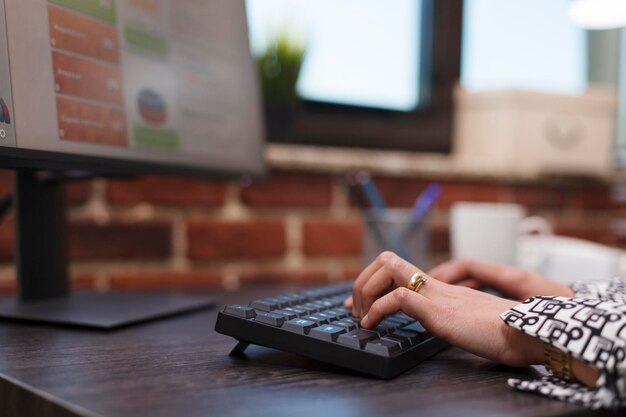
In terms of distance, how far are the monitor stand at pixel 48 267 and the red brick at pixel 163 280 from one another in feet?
0.76

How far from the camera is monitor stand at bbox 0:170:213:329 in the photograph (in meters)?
0.63

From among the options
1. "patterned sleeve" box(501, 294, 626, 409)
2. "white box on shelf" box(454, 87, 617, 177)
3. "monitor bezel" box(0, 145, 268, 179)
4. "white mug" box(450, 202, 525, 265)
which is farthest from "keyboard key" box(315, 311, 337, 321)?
"white box on shelf" box(454, 87, 617, 177)

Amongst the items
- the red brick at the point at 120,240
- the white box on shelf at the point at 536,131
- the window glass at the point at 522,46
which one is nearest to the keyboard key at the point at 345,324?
the red brick at the point at 120,240

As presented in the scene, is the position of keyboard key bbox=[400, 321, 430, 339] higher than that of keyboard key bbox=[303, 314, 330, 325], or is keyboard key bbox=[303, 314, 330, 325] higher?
keyboard key bbox=[303, 314, 330, 325]

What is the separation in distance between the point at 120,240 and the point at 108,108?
1.21 ft

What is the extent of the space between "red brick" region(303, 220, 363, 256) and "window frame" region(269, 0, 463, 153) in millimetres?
174

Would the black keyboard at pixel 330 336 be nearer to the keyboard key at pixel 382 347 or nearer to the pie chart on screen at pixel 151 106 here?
the keyboard key at pixel 382 347

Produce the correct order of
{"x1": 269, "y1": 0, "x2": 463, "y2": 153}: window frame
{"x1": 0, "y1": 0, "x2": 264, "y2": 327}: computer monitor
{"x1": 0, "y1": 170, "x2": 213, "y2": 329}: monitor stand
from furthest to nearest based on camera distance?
1. {"x1": 269, "y1": 0, "x2": 463, "y2": 153}: window frame
2. {"x1": 0, "y1": 170, "x2": 213, "y2": 329}: monitor stand
3. {"x1": 0, "y1": 0, "x2": 264, "y2": 327}: computer monitor

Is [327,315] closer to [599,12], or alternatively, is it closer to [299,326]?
[299,326]

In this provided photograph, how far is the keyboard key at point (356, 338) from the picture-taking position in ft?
1.29

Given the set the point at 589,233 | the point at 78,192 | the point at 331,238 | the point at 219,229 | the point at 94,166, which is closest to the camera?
the point at 94,166

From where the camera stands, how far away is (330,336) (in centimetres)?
40

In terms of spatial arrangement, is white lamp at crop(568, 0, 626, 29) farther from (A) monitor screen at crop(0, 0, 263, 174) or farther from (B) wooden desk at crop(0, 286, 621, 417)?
(B) wooden desk at crop(0, 286, 621, 417)

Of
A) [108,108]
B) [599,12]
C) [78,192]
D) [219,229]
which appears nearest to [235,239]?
[219,229]
